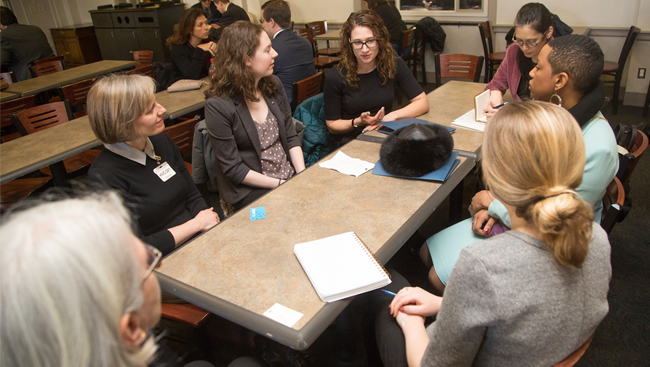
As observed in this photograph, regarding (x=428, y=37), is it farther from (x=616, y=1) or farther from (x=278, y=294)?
(x=278, y=294)

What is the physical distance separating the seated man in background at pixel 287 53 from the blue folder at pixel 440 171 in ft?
5.54

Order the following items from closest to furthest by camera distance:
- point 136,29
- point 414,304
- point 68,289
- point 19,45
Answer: point 68,289
point 414,304
point 19,45
point 136,29

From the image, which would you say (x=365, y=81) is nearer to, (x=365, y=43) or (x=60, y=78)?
(x=365, y=43)

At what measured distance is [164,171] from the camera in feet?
5.80

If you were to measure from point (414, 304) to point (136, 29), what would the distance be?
309 inches

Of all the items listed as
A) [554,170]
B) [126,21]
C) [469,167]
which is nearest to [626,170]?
[469,167]

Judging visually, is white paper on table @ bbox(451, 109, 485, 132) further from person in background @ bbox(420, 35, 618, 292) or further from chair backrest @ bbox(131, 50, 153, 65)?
chair backrest @ bbox(131, 50, 153, 65)

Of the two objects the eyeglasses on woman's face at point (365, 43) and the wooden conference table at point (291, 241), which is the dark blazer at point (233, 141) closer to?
the wooden conference table at point (291, 241)

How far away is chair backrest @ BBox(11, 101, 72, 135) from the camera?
2.92 m

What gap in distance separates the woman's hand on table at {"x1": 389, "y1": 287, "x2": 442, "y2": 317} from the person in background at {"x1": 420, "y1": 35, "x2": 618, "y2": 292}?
37cm

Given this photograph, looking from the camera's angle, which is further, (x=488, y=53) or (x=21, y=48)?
(x=488, y=53)

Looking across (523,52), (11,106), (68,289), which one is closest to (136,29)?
(11,106)

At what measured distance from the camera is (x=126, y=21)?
7.45m

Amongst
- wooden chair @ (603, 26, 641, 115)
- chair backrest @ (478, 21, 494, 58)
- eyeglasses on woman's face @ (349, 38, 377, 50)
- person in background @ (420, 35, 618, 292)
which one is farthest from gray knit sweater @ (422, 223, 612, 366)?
chair backrest @ (478, 21, 494, 58)
